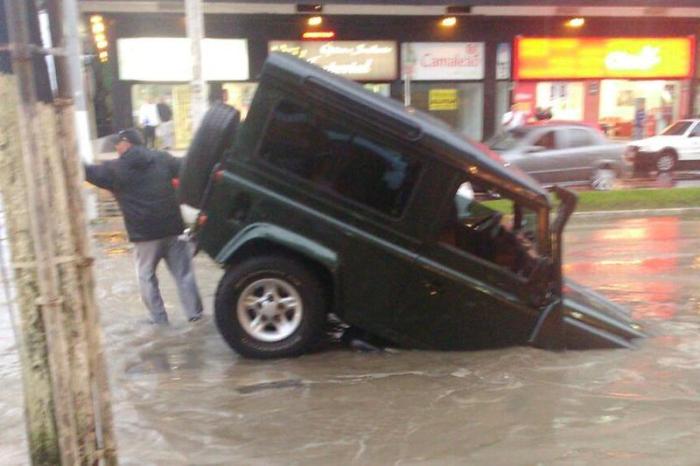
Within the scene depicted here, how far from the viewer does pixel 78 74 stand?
12.1m

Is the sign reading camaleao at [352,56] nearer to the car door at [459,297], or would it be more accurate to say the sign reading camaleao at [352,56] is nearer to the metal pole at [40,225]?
the car door at [459,297]

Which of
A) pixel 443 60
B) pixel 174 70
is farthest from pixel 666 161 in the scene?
pixel 174 70

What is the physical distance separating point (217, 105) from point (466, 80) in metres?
18.4

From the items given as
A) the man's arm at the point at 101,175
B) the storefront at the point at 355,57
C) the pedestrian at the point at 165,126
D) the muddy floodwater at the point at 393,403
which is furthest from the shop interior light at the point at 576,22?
the man's arm at the point at 101,175

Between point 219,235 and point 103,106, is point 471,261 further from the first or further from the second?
point 103,106

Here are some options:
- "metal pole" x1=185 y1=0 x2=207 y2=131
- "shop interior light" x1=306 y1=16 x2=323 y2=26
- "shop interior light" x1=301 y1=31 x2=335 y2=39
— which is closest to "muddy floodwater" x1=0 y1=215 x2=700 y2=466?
"metal pole" x1=185 y1=0 x2=207 y2=131

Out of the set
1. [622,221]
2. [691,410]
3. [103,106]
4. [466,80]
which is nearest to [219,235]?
[691,410]

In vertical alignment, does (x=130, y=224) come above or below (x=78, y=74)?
below

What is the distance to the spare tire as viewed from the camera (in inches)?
223

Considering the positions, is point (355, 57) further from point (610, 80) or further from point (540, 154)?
point (540, 154)

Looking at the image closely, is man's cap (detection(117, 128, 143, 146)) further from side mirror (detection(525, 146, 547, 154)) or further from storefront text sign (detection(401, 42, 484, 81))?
storefront text sign (detection(401, 42, 484, 81))

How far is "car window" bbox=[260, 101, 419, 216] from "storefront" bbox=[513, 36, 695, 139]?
752 inches

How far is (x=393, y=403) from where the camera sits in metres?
4.77

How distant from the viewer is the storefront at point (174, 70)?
20156mm
